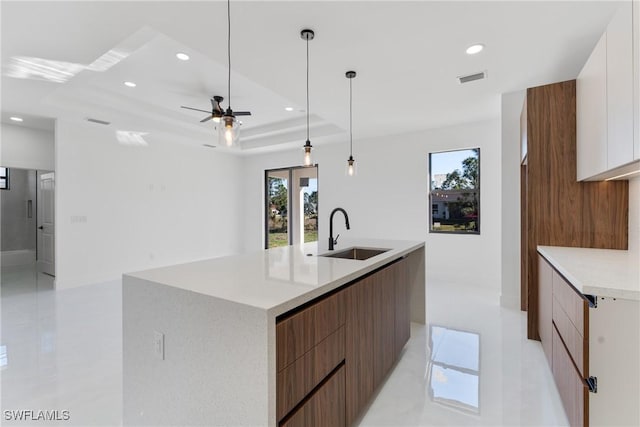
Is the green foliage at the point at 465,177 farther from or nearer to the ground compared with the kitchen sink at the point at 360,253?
farther from the ground

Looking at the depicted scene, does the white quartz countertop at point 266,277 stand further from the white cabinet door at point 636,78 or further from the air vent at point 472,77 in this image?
the air vent at point 472,77

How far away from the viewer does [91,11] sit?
6.98 feet

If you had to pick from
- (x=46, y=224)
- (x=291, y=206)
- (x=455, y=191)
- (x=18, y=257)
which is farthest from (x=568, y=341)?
(x=18, y=257)

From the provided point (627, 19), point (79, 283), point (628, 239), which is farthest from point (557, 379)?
point (79, 283)

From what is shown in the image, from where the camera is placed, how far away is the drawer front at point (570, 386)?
1.43 m

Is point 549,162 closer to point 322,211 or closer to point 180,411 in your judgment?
point 180,411

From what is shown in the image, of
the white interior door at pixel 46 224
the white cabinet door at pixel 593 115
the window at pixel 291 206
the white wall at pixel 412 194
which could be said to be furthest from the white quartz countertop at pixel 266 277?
the white interior door at pixel 46 224

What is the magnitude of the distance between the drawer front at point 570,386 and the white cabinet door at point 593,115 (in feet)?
4.00

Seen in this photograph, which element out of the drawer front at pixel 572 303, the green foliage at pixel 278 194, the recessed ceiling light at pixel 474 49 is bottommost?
the drawer front at pixel 572 303

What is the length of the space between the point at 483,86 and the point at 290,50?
228 centimetres

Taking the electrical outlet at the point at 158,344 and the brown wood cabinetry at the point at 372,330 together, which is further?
the brown wood cabinetry at the point at 372,330

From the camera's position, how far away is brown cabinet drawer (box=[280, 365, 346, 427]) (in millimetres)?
1210

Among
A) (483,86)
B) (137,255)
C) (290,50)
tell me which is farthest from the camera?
(137,255)

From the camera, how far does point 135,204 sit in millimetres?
5844
